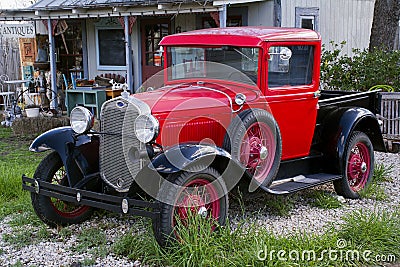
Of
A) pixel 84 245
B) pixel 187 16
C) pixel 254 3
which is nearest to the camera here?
pixel 84 245

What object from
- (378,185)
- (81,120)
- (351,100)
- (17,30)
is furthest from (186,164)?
(17,30)

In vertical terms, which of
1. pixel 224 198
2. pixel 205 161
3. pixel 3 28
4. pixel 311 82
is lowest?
pixel 224 198

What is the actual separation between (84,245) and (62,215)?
22.6 inches

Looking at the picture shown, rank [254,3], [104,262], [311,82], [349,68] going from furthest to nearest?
[254,3]
[349,68]
[311,82]
[104,262]

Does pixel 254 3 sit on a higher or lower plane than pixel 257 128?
higher

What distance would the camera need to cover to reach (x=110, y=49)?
483 inches

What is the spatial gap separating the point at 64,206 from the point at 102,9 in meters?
6.59

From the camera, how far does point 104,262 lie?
12.9ft

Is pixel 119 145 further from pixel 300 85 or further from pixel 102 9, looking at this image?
pixel 102 9

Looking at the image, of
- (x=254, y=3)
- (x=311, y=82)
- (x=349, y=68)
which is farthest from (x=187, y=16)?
(x=311, y=82)

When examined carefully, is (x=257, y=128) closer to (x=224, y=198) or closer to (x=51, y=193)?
(x=224, y=198)

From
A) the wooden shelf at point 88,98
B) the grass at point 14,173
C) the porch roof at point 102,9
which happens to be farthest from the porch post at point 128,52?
the grass at point 14,173

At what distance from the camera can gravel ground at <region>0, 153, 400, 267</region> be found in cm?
402

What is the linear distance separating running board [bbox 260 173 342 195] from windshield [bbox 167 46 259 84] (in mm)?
986
